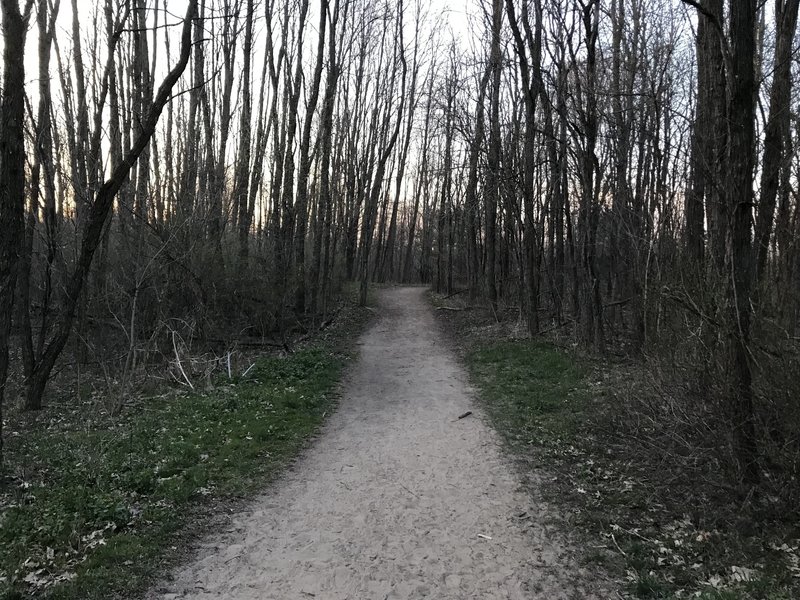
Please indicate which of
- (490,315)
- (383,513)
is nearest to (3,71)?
(383,513)

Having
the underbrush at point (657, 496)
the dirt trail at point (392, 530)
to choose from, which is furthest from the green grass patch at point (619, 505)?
the dirt trail at point (392, 530)

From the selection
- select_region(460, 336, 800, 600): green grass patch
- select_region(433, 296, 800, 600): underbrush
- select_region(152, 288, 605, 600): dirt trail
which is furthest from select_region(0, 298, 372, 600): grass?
select_region(433, 296, 800, 600): underbrush

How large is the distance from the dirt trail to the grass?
38 centimetres

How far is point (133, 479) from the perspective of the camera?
538 cm

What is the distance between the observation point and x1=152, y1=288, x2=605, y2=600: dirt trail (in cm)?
383

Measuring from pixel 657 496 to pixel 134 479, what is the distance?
5.20 metres

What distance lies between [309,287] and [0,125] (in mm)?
12864

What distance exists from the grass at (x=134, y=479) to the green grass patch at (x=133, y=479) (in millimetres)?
12

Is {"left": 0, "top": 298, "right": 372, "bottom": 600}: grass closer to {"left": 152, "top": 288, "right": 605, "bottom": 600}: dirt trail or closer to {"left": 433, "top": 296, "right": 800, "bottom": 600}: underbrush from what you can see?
{"left": 152, "top": 288, "right": 605, "bottom": 600}: dirt trail

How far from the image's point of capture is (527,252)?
14242 mm

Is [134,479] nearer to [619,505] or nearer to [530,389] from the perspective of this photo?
[619,505]

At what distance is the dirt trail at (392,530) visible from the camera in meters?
3.83

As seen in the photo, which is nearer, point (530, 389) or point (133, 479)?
point (133, 479)

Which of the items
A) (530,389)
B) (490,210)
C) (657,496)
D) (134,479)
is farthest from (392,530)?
(490,210)
